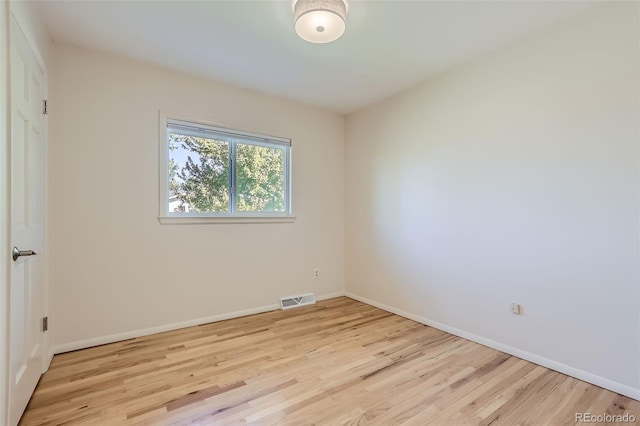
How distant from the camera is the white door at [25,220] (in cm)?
153

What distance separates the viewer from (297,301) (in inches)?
147

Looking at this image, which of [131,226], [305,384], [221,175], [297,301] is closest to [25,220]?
[131,226]

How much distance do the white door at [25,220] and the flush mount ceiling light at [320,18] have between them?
1.56m

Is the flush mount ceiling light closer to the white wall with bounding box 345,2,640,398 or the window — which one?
the white wall with bounding box 345,2,640,398

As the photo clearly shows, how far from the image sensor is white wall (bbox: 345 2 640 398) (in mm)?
1955

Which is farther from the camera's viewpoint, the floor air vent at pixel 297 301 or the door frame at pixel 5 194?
the floor air vent at pixel 297 301

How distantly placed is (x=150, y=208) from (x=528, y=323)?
3.44 metres

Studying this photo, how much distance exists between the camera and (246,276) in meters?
3.40

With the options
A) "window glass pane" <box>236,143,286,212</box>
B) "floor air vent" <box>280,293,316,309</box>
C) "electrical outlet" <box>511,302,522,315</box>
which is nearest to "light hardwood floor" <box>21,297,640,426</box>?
"electrical outlet" <box>511,302,522,315</box>

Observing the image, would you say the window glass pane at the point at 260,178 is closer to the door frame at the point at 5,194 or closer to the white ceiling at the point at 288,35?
the white ceiling at the point at 288,35

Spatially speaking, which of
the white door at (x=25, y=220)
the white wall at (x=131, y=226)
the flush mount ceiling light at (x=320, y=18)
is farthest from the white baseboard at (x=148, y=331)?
the flush mount ceiling light at (x=320, y=18)

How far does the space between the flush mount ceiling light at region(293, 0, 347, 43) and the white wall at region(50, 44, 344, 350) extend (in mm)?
1552

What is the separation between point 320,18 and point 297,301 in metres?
3.00

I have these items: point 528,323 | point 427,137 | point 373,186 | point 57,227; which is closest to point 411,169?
point 427,137
